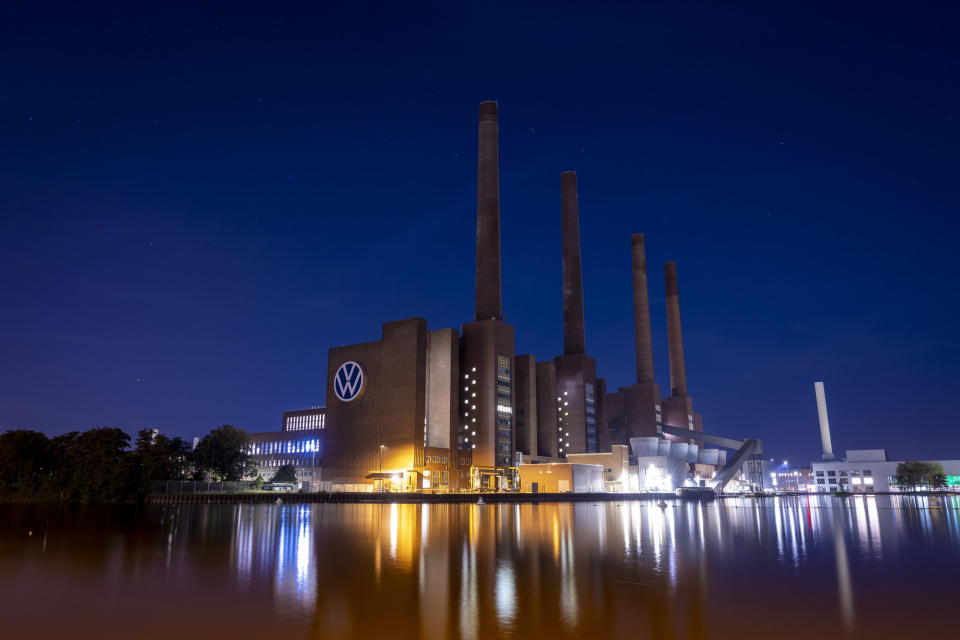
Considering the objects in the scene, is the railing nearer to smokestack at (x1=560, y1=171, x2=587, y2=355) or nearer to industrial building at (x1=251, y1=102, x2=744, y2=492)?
industrial building at (x1=251, y1=102, x2=744, y2=492)

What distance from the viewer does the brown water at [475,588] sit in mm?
A: 9555

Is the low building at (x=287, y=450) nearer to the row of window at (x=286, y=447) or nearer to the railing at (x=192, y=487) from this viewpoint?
the row of window at (x=286, y=447)

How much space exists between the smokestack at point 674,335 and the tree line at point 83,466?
4839 inches

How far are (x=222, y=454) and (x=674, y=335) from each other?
115 m

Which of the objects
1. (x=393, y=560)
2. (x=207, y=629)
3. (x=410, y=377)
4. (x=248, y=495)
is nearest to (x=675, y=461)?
(x=410, y=377)

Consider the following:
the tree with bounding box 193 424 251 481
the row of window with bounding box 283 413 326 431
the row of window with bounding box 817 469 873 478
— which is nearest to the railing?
the tree with bounding box 193 424 251 481

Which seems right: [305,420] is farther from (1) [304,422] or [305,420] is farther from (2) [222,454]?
(2) [222,454]

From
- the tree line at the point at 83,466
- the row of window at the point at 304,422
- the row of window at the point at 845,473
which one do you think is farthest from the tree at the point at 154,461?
the row of window at the point at 845,473

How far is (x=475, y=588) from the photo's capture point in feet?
42.1

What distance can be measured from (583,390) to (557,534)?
110 metres

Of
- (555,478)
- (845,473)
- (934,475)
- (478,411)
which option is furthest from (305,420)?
(934,475)

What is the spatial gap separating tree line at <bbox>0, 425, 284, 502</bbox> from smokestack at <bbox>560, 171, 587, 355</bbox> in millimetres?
83463

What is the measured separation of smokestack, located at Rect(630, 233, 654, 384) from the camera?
6048 inches

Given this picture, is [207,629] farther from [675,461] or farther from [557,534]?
[675,461]
